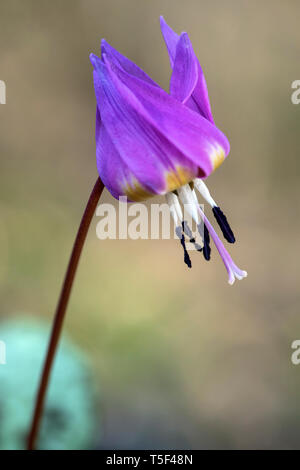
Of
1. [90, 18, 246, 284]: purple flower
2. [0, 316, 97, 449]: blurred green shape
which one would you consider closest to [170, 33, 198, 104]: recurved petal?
[90, 18, 246, 284]: purple flower

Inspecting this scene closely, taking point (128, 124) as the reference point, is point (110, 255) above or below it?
above

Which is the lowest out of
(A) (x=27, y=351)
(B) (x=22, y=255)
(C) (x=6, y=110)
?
(A) (x=27, y=351)

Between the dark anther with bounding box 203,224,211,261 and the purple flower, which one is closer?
the purple flower

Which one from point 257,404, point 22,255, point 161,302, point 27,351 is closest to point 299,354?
point 257,404

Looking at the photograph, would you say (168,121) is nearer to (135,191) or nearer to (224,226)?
(135,191)

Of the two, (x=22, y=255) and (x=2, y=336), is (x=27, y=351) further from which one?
(x=22, y=255)

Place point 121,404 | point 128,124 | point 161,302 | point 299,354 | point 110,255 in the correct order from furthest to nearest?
point 110,255 < point 161,302 < point 299,354 < point 121,404 < point 128,124

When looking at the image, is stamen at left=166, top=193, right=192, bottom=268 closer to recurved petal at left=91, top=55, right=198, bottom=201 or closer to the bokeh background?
recurved petal at left=91, top=55, right=198, bottom=201
